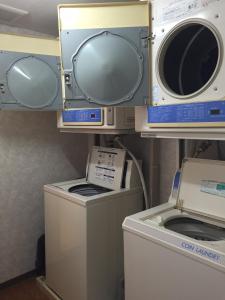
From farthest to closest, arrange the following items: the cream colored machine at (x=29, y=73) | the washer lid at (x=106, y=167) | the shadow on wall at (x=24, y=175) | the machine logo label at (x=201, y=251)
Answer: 1. the shadow on wall at (x=24, y=175)
2. the washer lid at (x=106, y=167)
3. the cream colored machine at (x=29, y=73)
4. the machine logo label at (x=201, y=251)

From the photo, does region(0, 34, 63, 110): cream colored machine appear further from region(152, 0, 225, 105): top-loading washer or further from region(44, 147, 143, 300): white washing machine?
region(152, 0, 225, 105): top-loading washer

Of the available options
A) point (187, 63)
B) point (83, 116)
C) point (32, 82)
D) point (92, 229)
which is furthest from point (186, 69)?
point (92, 229)

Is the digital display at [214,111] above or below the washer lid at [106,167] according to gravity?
above

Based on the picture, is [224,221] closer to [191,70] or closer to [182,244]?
[182,244]

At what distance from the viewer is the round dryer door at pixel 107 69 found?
55.8 inches

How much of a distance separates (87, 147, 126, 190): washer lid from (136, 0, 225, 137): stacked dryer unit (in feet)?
2.44

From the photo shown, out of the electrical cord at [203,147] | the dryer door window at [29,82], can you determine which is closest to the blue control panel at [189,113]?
the electrical cord at [203,147]

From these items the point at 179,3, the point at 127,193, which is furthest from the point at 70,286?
the point at 179,3

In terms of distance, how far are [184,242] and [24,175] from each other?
1821mm

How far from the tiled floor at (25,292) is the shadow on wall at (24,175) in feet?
0.36

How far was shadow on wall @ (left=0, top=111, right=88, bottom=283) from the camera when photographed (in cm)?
249

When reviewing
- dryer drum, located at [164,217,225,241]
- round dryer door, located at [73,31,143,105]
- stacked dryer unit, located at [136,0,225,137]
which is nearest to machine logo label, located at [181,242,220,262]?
dryer drum, located at [164,217,225,241]

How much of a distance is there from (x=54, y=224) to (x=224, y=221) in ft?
4.79

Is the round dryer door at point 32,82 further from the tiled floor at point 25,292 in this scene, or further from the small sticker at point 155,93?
the tiled floor at point 25,292
